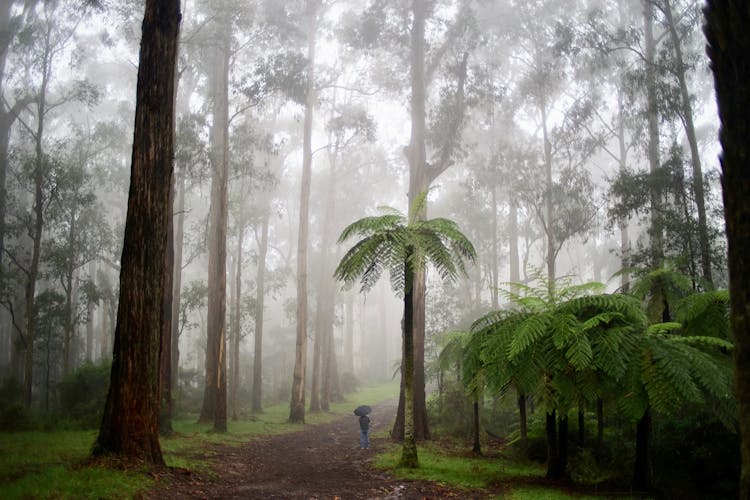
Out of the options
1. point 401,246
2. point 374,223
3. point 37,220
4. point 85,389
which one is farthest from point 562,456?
point 37,220

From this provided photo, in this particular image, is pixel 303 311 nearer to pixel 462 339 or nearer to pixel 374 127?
pixel 374 127

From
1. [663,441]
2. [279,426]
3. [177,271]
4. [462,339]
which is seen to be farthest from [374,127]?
[663,441]

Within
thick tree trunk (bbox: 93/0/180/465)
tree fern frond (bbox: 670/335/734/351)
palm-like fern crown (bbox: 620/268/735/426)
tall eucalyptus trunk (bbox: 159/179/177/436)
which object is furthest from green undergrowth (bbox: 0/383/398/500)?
tree fern frond (bbox: 670/335/734/351)

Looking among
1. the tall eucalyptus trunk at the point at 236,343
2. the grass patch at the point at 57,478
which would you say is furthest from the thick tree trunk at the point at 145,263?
the tall eucalyptus trunk at the point at 236,343

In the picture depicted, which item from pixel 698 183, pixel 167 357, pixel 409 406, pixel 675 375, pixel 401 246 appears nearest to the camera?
pixel 675 375

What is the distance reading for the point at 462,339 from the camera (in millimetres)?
10445

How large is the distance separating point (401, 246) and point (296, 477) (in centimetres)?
436

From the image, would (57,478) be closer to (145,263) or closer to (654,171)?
(145,263)

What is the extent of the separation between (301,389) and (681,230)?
1393 cm

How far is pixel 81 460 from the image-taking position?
275 inches

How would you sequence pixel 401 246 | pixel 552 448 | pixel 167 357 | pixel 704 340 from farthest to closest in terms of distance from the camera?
pixel 167 357, pixel 401 246, pixel 552 448, pixel 704 340

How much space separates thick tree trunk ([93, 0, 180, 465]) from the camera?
7.09 metres

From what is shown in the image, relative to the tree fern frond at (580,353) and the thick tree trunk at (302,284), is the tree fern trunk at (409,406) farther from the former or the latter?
the thick tree trunk at (302,284)

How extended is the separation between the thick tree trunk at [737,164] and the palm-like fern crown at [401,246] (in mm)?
6635
